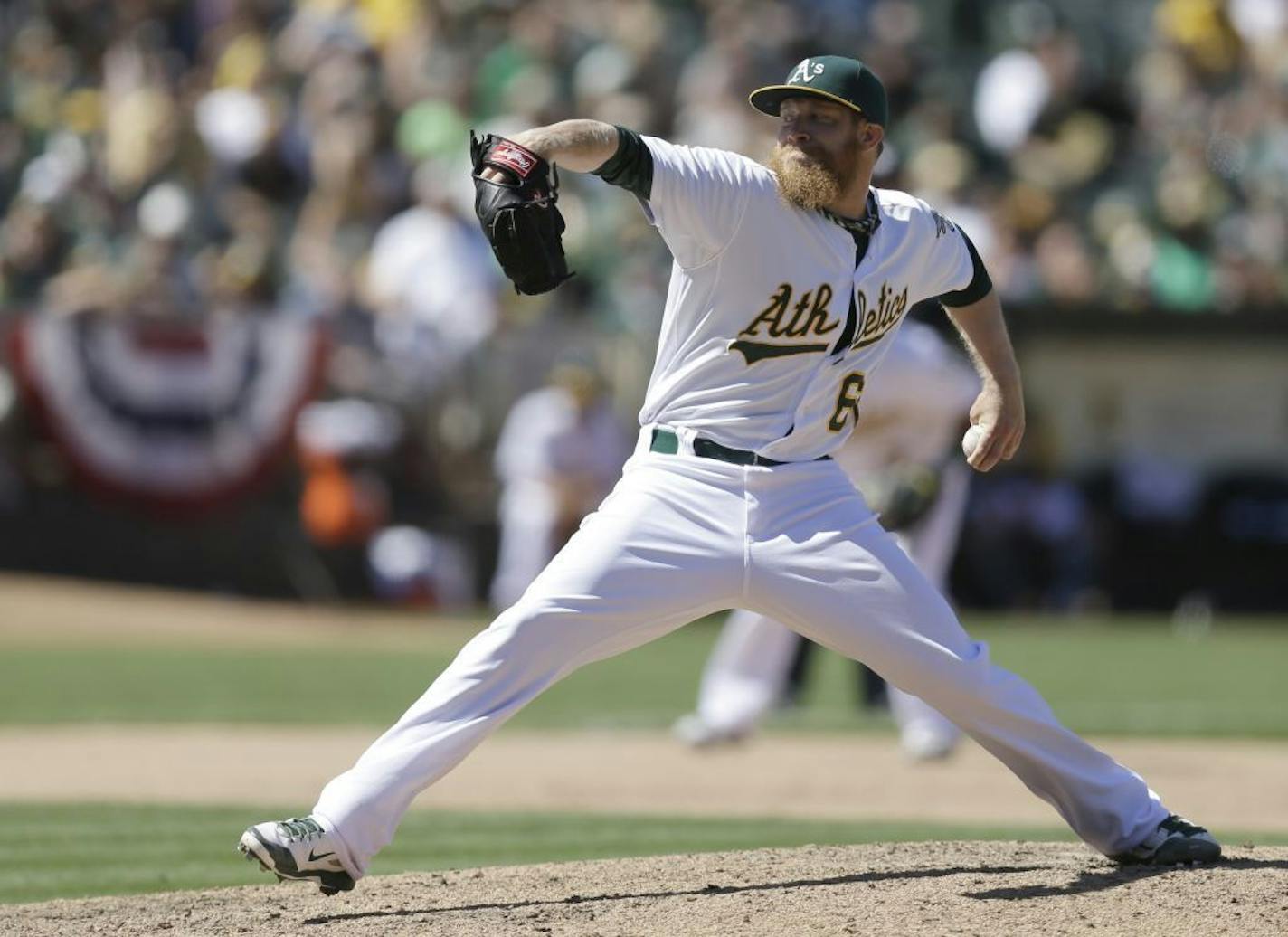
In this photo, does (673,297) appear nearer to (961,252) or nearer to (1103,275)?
(961,252)

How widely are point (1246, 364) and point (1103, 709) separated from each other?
594 cm

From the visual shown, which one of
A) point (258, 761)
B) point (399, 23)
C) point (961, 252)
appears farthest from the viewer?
point (399, 23)

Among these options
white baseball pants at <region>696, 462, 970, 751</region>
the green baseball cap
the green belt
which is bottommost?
white baseball pants at <region>696, 462, 970, 751</region>

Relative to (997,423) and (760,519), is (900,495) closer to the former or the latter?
(997,423)

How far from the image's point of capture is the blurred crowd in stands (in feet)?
49.2

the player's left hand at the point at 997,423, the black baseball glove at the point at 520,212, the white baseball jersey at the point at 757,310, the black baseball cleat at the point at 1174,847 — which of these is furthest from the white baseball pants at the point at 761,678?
the black baseball glove at the point at 520,212

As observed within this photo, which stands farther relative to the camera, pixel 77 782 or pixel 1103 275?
pixel 1103 275

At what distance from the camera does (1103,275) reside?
651 inches

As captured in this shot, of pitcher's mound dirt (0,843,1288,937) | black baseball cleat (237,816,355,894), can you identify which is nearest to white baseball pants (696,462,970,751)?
pitcher's mound dirt (0,843,1288,937)

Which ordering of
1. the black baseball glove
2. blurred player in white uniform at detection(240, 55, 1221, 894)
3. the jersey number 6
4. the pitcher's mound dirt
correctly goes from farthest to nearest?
the jersey number 6 → blurred player in white uniform at detection(240, 55, 1221, 894) → the pitcher's mound dirt → the black baseball glove

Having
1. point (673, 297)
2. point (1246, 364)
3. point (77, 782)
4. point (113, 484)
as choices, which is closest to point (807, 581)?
point (673, 297)

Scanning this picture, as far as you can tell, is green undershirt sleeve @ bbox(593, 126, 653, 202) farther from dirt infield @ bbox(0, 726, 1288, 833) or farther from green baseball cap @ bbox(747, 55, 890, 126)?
dirt infield @ bbox(0, 726, 1288, 833)

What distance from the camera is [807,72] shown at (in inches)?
208

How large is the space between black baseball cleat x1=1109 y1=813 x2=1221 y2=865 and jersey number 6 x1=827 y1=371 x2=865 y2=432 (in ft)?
4.24
